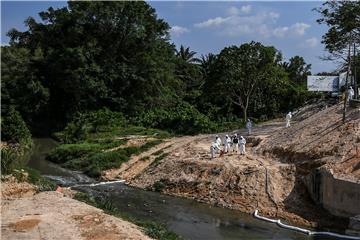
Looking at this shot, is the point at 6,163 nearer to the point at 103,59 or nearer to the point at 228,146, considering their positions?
the point at 228,146

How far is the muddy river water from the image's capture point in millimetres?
24062

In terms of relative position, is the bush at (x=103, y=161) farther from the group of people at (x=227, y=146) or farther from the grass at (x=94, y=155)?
the group of people at (x=227, y=146)

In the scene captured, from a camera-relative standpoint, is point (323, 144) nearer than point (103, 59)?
Yes

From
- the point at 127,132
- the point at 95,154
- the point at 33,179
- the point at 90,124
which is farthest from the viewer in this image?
the point at 90,124

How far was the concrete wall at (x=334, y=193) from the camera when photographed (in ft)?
83.3

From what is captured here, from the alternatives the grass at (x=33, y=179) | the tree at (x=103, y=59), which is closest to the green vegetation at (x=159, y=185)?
the grass at (x=33, y=179)

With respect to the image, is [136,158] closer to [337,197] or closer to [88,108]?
[337,197]

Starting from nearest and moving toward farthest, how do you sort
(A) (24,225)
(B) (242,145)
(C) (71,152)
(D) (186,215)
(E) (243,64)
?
(A) (24,225) < (D) (186,215) < (B) (242,145) < (C) (71,152) < (E) (243,64)

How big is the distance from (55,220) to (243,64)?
1305 inches

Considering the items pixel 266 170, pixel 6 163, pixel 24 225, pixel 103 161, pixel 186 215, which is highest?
pixel 6 163

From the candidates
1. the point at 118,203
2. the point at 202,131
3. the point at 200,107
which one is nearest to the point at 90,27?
the point at 200,107

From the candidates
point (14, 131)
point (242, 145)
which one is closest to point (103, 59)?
point (14, 131)

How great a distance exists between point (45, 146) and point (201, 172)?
80.5 feet

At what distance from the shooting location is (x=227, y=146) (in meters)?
34.9
